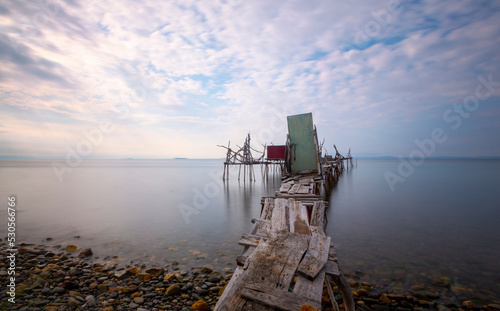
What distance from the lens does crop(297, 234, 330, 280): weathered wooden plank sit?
329cm

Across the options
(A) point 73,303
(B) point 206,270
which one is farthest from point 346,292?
(A) point 73,303

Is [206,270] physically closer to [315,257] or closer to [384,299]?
[315,257]

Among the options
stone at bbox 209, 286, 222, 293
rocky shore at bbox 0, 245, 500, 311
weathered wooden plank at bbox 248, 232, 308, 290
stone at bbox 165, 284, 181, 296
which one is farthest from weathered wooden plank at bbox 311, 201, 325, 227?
stone at bbox 165, 284, 181, 296

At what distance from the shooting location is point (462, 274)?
21.4 ft

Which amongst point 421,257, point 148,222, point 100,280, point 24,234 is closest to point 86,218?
point 24,234

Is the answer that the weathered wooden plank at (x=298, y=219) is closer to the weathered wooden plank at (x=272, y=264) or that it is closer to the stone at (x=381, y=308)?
the weathered wooden plank at (x=272, y=264)

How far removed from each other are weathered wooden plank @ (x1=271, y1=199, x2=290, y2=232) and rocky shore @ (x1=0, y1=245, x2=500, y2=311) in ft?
5.32

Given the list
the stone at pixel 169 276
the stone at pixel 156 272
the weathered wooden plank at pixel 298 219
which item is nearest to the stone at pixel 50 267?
the stone at pixel 156 272

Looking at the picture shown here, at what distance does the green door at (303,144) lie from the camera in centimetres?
1464

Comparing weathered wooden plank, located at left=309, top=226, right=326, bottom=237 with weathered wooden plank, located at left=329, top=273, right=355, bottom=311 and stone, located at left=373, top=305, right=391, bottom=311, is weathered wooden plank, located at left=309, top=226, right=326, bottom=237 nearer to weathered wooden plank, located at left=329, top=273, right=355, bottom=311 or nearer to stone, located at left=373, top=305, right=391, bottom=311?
weathered wooden plank, located at left=329, top=273, right=355, bottom=311

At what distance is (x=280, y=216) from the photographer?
18.6 ft

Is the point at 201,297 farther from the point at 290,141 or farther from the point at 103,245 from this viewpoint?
the point at 290,141

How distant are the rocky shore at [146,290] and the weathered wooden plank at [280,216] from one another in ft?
5.32

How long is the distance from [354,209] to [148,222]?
1233 cm
